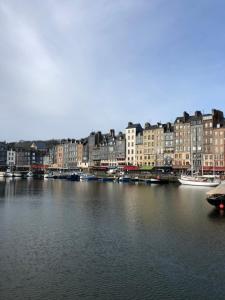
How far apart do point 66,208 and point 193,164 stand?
8646 cm

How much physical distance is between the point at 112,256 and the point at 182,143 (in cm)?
11179

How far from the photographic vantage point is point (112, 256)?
23359 mm

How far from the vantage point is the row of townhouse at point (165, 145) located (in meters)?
122

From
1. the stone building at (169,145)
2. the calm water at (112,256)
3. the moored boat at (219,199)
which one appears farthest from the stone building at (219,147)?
the calm water at (112,256)

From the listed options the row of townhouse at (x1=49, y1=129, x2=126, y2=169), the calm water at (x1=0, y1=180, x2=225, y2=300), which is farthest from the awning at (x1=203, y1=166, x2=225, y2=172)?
the calm water at (x1=0, y1=180, x2=225, y2=300)

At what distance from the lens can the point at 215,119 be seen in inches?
4835

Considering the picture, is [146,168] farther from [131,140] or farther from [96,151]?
[96,151]

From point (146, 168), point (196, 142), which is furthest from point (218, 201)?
point (146, 168)

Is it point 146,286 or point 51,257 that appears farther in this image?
point 51,257

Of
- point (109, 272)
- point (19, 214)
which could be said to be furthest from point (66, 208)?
point (109, 272)

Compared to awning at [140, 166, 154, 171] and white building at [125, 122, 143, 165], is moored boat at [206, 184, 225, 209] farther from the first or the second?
white building at [125, 122, 143, 165]

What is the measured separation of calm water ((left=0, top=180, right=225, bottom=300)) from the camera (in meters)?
17.7

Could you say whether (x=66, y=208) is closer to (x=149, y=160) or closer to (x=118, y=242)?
(x=118, y=242)

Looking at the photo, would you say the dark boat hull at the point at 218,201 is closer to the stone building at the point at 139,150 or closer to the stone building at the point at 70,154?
the stone building at the point at 139,150
